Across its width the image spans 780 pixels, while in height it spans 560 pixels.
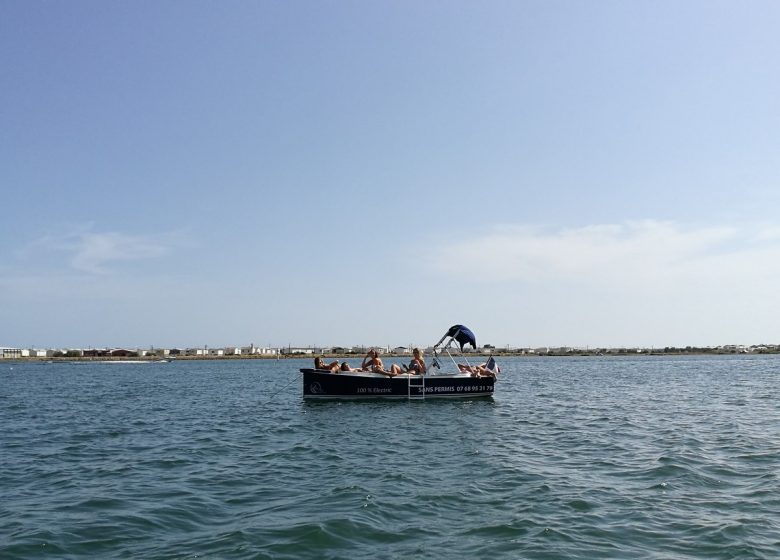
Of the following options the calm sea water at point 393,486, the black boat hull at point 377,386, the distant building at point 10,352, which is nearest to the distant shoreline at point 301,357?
the distant building at point 10,352

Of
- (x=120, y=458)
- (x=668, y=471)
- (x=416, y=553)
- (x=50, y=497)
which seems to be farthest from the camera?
(x=120, y=458)

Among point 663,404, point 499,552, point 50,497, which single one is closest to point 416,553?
point 499,552

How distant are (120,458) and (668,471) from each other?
13.6 metres

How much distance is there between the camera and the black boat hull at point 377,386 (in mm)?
30125

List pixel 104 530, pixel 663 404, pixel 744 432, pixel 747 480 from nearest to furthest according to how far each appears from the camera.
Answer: pixel 104 530
pixel 747 480
pixel 744 432
pixel 663 404

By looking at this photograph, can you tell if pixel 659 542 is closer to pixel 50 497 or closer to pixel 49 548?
pixel 49 548

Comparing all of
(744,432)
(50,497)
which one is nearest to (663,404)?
(744,432)

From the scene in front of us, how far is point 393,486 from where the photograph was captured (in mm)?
12648

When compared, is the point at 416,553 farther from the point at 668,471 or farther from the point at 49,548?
the point at 668,471

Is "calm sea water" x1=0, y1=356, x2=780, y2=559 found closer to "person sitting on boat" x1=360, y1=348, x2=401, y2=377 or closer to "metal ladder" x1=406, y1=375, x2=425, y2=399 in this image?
"metal ladder" x1=406, y1=375, x2=425, y2=399

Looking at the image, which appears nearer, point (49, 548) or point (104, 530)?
point (49, 548)

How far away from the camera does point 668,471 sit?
45.4 feet

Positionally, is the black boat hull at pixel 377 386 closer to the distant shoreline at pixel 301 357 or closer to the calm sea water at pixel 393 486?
the calm sea water at pixel 393 486

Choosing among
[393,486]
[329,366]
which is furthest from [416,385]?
[393,486]
